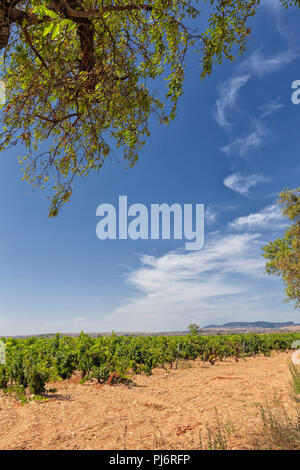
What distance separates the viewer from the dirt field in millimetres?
4531

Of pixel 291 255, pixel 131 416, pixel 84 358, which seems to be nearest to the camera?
pixel 131 416

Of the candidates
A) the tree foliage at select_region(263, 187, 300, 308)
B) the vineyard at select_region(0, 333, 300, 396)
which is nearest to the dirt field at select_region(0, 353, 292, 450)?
the vineyard at select_region(0, 333, 300, 396)

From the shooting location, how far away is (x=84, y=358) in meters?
10.8

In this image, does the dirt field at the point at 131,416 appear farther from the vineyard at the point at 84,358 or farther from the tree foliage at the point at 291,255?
the tree foliage at the point at 291,255

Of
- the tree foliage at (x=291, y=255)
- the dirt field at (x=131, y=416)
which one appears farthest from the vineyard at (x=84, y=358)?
the tree foliage at (x=291, y=255)

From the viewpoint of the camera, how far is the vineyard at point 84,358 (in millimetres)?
8141

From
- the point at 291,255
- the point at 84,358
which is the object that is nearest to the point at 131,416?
the point at 84,358

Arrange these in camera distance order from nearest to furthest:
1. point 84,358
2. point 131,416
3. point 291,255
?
1. point 131,416
2. point 84,358
3. point 291,255

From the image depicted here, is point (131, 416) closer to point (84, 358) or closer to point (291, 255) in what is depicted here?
point (84, 358)

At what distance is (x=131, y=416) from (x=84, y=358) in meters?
5.31

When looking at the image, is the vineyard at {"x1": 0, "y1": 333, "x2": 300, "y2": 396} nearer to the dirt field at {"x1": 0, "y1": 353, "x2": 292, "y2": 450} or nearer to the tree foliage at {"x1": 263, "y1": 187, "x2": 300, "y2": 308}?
the dirt field at {"x1": 0, "y1": 353, "x2": 292, "y2": 450}

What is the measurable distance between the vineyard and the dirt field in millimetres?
574

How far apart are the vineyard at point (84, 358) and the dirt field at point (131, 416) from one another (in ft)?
1.88
